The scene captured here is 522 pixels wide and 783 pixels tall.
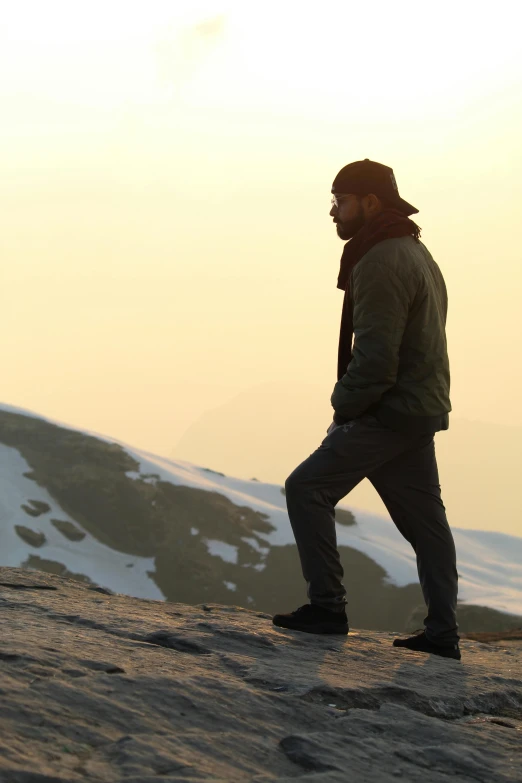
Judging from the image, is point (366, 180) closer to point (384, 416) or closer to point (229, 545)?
point (384, 416)

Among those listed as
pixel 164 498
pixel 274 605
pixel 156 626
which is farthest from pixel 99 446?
pixel 156 626

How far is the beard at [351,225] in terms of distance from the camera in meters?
6.22

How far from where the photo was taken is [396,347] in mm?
5801

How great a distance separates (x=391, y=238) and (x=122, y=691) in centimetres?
353

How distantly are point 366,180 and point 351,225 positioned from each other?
0.32m

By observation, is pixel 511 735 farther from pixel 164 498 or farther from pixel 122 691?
pixel 164 498

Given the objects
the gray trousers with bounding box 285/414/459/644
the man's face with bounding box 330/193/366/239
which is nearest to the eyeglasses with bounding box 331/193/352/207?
the man's face with bounding box 330/193/366/239

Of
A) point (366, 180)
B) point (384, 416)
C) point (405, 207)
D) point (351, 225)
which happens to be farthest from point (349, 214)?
point (384, 416)

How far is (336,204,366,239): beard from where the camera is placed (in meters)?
6.22

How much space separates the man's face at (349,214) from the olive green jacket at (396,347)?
1.19ft

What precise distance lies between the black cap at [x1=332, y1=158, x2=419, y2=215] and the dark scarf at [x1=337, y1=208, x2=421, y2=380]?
152 mm

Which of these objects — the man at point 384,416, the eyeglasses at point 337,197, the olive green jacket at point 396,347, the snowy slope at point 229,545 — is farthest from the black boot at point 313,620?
the snowy slope at point 229,545

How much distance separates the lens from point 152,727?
3.39 m

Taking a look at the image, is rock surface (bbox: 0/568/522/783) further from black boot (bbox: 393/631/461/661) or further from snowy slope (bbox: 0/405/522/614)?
snowy slope (bbox: 0/405/522/614)
